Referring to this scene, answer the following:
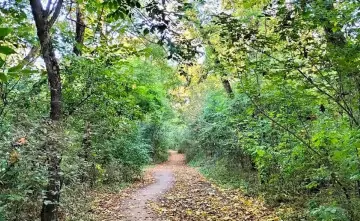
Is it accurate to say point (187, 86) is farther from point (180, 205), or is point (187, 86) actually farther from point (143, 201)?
point (143, 201)

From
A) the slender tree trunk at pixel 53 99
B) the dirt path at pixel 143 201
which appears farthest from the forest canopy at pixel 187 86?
the dirt path at pixel 143 201

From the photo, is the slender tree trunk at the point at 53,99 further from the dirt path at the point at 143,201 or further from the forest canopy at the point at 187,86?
the dirt path at the point at 143,201

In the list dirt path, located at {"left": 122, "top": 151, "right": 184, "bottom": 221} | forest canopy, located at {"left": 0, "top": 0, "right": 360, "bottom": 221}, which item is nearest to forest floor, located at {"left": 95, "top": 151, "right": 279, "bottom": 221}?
dirt path, located at {"left": 122, "top": 151, "right": 184, "bottom": 221}

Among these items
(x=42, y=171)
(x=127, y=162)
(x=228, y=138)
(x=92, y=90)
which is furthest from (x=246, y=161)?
(x=42, y=171)

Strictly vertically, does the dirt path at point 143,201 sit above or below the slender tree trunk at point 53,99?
below

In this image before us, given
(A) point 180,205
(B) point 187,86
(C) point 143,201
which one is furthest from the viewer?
(C) point 143,201

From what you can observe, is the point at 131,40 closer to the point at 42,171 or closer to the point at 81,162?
the point at 81,162

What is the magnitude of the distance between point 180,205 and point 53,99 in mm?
5577

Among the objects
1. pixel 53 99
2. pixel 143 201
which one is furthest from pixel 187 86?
pixel 143 201

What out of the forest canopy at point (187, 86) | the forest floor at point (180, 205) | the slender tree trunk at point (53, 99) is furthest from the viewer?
the forest floor at point (180, 205)

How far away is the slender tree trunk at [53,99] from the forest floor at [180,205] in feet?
10.0

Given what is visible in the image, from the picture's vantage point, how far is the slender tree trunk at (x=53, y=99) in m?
4.87

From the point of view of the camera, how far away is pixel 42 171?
471cm

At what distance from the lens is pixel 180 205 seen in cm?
979
